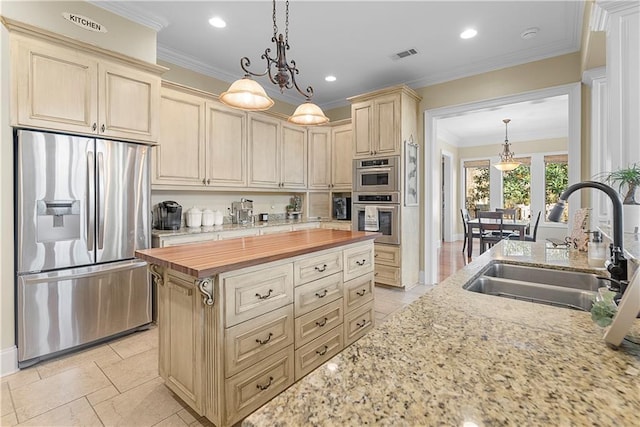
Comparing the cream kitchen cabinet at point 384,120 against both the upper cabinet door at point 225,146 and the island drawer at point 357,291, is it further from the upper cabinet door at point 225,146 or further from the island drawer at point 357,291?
the island drawer at point 357,291

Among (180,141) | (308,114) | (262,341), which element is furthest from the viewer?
(180,141)

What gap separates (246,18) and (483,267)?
3027mm

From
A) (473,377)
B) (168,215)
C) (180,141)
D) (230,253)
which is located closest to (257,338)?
(230,253)

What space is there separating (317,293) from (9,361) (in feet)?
7.57

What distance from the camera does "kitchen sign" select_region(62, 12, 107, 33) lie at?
2.52m

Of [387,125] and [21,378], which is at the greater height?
[387,125]

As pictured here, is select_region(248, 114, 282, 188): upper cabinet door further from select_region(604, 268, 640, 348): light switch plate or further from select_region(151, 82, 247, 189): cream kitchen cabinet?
select_region(604, 268, 640, 348): light switch plate

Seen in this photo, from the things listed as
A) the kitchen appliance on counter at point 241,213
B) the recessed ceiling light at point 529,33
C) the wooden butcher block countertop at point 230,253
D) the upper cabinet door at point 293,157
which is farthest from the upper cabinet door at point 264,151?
the recessed ceiling light at point 529,33

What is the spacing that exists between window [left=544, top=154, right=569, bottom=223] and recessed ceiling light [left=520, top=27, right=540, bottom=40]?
5.44 m

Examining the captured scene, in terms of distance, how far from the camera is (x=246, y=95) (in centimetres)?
223

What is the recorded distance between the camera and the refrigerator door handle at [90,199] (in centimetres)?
249

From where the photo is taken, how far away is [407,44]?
345 cm

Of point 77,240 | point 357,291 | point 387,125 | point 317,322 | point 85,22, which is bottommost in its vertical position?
point 317,322

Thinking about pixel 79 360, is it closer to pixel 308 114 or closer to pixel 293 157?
pixel 308 114
